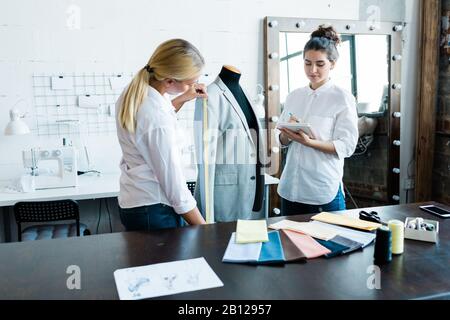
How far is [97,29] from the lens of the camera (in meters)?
3.03

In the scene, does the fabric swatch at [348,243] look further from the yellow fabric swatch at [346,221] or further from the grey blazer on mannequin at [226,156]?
the grey blazer on mannequin at [226,156]

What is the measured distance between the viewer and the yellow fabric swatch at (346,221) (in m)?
1.57

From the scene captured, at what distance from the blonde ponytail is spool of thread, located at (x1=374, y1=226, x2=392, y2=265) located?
0.92 meters

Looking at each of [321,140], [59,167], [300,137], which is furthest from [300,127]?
[59,167]

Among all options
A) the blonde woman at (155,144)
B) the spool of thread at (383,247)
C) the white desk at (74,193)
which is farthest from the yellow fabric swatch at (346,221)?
the white desk at (74,193)

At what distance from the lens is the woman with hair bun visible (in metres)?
2.14

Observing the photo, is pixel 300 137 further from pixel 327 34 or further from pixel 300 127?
pixel 327 34

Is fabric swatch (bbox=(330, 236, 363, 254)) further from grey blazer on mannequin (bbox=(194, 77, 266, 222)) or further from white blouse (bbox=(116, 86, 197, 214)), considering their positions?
grey blazer on mannequin (bbox=(194, 77, 266, 222))

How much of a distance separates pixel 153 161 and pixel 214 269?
0.50m

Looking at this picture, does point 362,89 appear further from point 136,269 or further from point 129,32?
point 136,269

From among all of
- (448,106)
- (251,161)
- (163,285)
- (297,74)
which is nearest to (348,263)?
(163,285)

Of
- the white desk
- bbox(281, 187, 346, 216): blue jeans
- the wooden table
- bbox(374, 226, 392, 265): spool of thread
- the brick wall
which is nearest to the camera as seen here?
the wooden table

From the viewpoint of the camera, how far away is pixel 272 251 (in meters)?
1.34

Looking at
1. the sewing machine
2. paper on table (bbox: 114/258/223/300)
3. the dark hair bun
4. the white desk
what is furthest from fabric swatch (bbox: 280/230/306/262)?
the sewing machine
